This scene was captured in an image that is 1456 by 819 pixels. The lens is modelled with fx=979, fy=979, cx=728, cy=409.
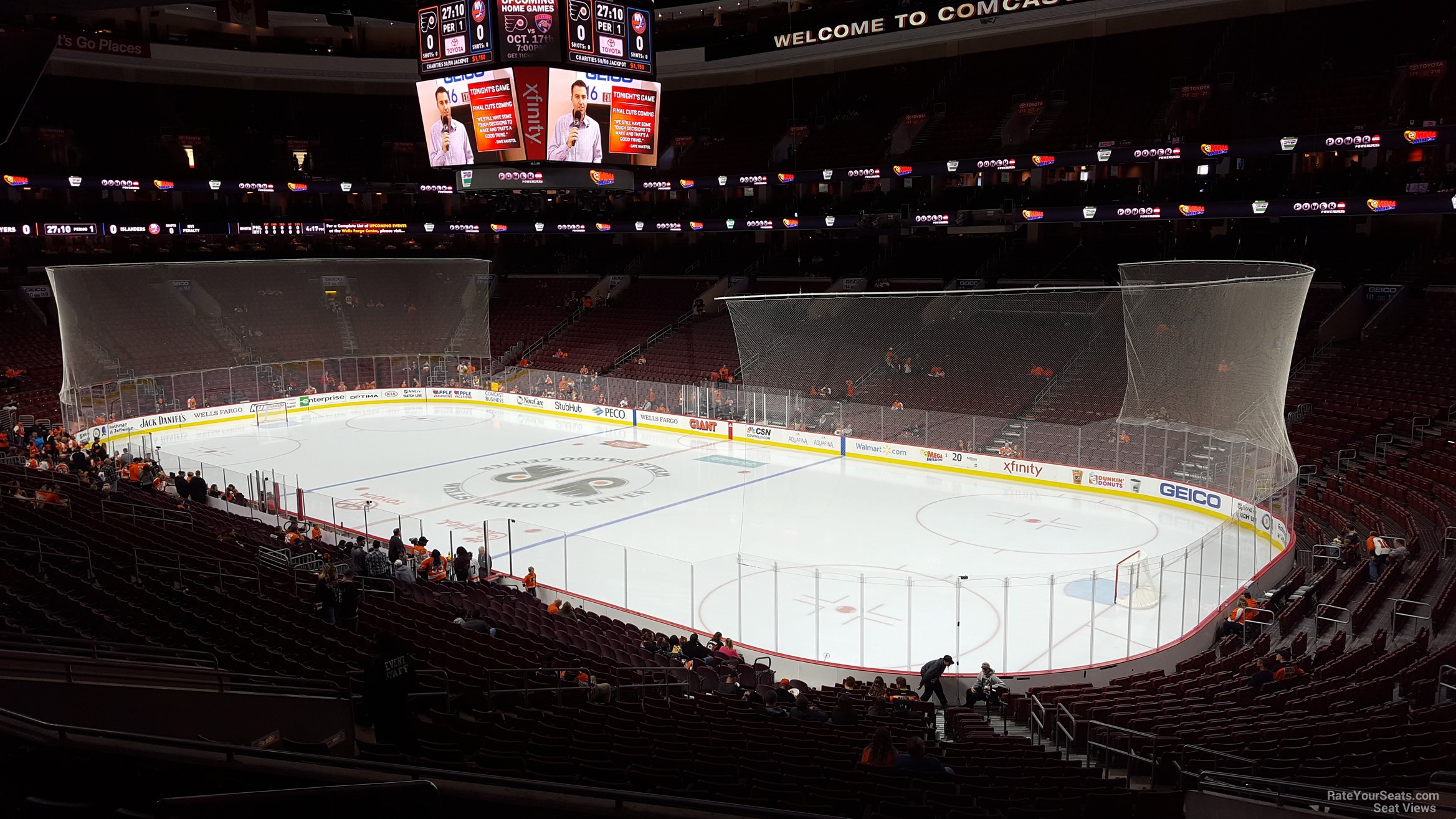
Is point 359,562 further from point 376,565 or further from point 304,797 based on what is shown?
point 304,797

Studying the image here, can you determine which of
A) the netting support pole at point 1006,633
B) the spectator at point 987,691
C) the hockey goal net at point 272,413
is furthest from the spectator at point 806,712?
the hockey goal net at point 272,413

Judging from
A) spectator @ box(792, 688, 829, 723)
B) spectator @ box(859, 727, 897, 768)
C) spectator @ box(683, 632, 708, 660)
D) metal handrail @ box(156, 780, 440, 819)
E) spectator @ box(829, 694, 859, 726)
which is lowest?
spectator @ box(683, 632, 708, 660)

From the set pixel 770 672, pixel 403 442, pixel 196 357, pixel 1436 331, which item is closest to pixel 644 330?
pixel 403 442

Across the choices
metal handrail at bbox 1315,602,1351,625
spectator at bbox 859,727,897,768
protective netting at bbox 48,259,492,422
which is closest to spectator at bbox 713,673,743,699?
spectator at bbox 859,727,897,768

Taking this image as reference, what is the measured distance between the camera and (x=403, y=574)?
15914 mm

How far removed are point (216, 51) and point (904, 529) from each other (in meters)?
42.4

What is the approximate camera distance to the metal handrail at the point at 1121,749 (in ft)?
26.1

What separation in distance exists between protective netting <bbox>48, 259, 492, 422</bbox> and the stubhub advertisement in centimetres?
53

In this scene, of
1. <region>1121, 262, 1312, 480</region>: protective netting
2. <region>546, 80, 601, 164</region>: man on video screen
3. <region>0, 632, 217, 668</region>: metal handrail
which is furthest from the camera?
<region>546, 80, 601, 164</region>: man on video screen

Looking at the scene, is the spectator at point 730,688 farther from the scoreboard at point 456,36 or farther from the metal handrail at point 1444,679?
the scoreboard at point 456,36

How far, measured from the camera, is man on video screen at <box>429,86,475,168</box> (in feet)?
75.2

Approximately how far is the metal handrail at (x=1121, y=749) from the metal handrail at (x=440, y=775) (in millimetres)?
5255

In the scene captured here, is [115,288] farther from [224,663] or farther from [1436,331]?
[1436,331]

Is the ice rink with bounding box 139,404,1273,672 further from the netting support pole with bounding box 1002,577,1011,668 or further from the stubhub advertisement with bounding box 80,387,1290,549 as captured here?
the stubhub advertisement with bounding box 80,387,1290,549
